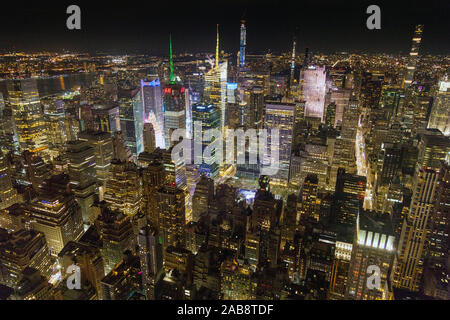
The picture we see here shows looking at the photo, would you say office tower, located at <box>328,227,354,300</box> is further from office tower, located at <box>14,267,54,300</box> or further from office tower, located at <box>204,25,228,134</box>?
office tower, located at <box>204,25,228,134</box>

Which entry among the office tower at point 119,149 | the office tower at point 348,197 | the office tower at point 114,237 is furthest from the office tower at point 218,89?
the office tower at point 114,237

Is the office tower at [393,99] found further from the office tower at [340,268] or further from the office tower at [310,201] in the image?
the office tower at [340,268]

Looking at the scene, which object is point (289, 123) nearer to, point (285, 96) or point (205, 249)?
point (285, 96)

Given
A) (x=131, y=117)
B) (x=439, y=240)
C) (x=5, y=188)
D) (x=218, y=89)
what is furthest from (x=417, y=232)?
(x=131, y=117)

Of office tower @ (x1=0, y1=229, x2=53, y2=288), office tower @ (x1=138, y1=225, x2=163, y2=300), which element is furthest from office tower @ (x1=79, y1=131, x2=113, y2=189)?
office tower @ (x1=138, y1=225, x2=163, y2=300)

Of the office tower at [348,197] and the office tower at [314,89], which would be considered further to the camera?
the office tower at [314,89]

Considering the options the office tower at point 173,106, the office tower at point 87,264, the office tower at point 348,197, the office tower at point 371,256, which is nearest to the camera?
the office tower at point 371,256
